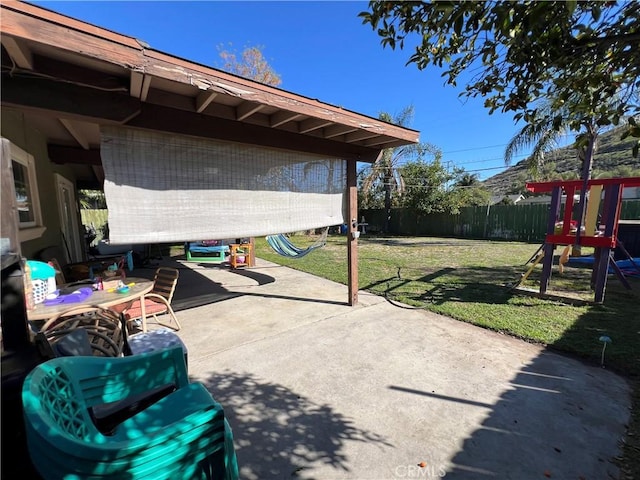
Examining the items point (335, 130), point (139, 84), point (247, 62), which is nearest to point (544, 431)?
point (335, 130)

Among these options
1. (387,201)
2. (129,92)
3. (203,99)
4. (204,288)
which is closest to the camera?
(129,92)

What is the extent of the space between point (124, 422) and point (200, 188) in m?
2.08

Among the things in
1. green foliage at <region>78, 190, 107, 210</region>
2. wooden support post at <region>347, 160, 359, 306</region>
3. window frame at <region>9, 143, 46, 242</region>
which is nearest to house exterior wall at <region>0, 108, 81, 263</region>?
window frame at <region>9, 143, 46, 242</region>

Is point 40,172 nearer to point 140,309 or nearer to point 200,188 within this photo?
point 140,309

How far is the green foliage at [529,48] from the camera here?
4.98 ft

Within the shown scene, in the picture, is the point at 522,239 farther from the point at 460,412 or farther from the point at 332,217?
the point at 460,412

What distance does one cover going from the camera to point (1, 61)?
1.74m

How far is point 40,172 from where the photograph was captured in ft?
12.5

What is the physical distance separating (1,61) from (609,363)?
499 centimetres

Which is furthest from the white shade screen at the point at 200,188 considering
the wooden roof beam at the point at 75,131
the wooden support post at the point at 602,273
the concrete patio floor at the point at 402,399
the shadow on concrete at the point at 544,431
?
the wooden support post at the point at 602,273

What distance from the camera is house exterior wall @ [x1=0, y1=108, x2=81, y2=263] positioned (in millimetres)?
2777

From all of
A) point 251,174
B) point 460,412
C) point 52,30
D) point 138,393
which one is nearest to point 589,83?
point 460,412

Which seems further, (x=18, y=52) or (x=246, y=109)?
(x=246, y=109)

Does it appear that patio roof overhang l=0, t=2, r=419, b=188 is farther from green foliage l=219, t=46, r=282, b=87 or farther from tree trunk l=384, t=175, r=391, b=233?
tree trunk l=384, t=175, r=391, b=233
